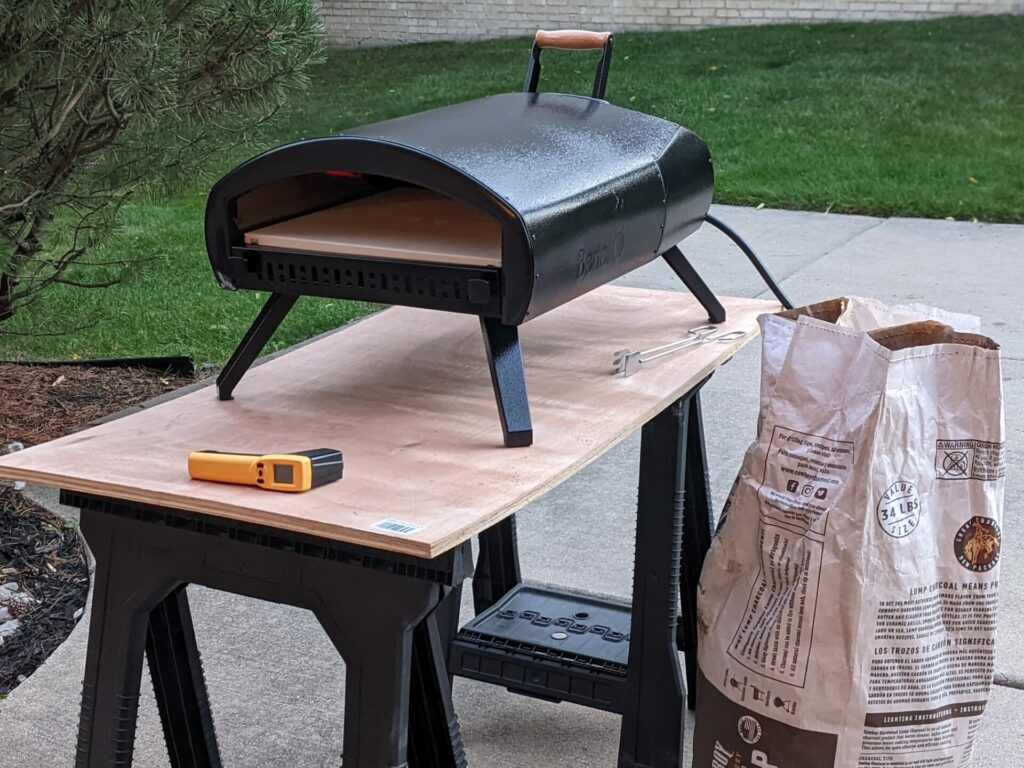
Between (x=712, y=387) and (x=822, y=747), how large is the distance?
2.61m

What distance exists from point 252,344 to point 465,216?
0.35m

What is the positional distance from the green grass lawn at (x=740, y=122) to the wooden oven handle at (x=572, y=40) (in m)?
1.61

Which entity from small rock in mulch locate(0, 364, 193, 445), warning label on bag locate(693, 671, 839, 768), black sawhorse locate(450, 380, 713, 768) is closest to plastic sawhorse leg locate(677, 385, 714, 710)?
black sawhorse locate(450, 380, 713, 768)

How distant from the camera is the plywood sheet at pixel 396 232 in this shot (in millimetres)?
1583

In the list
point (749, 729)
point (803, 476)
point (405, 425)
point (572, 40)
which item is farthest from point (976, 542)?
point (572, 40)

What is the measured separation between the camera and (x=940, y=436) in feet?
5.57

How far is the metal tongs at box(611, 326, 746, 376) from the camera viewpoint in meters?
1.82

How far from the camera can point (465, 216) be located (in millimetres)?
1810

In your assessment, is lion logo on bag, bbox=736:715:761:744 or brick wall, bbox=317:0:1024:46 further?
brick wall, bbox=317:0:1024:46

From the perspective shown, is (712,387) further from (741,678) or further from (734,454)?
(741,678)

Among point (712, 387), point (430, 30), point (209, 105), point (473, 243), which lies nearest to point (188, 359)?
point (209, 105)

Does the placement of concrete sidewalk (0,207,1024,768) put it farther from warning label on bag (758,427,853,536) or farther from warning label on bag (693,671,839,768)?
warning label on bag (758,427,853,536)

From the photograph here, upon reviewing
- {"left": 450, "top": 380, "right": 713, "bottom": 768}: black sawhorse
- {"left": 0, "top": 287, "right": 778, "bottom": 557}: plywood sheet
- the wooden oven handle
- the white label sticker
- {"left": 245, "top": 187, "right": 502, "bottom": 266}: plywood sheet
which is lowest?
{"left": 450, "top": 380, "right": 713, "bottom": 768}: black sawhorse

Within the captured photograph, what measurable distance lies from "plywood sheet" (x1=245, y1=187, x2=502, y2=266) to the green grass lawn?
176 centimetres
